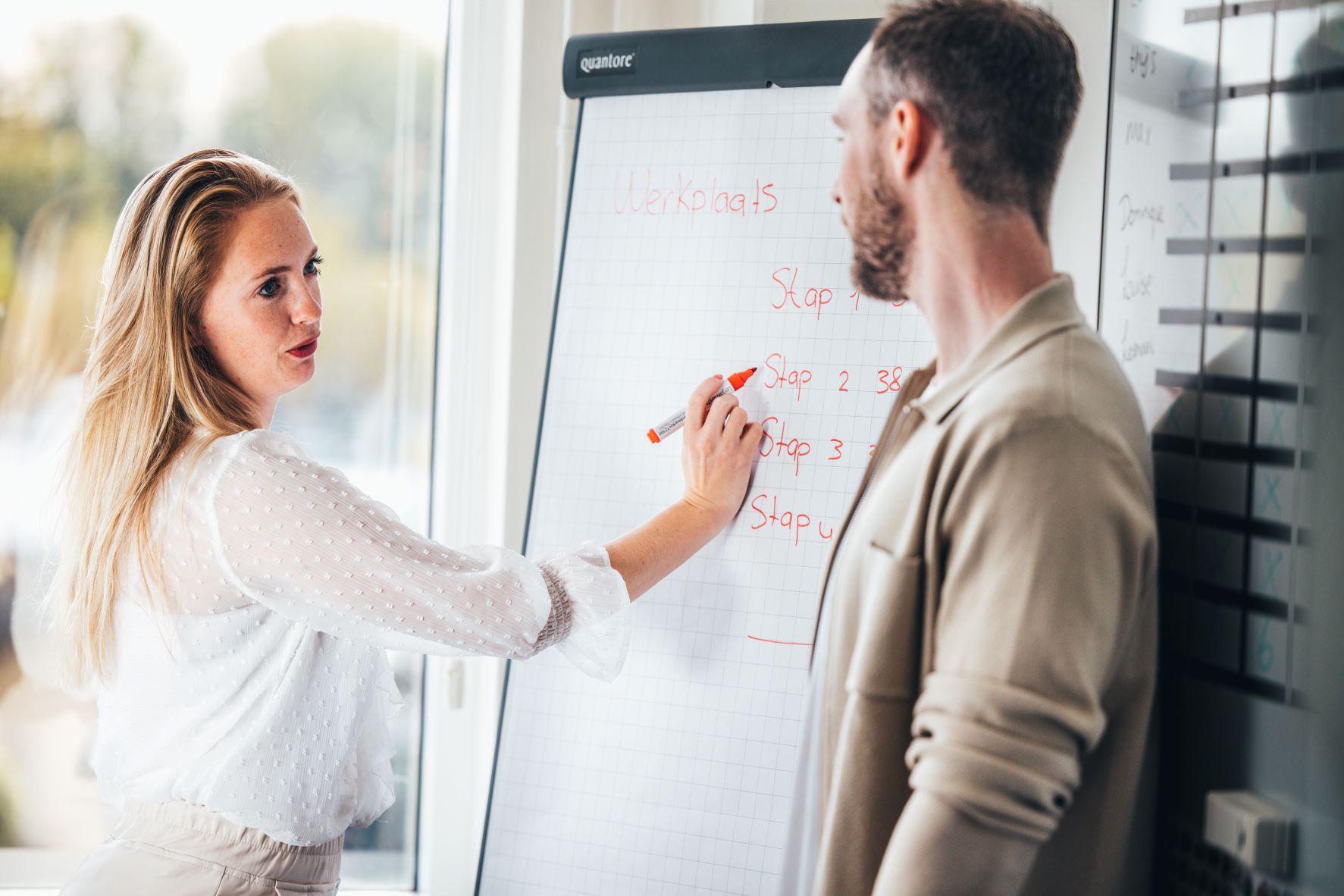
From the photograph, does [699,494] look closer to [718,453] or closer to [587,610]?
[718,453]

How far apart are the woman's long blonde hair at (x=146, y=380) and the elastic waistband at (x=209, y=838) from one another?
0.18 meters

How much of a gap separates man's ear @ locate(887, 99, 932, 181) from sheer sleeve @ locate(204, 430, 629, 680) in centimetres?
60

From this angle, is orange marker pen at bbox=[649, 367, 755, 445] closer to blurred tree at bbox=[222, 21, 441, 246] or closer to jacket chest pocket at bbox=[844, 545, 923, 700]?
jacket chest pocket at bbox=[844, 545, 923, 700]

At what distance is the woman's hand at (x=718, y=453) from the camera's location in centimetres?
124

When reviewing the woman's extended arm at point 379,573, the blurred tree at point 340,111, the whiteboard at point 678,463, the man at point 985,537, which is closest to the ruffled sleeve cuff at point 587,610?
the woman's extended arm at point 379,573

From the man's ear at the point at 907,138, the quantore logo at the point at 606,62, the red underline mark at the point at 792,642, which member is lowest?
the red underline mark at the point at 792,642

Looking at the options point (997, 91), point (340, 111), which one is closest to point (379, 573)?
point (997, 91)

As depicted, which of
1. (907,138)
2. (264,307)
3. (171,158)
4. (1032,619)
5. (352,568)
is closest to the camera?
(1032,619)

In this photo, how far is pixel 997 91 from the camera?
2.64ft

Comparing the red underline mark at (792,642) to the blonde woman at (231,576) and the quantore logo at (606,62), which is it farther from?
the quantore logo at (606,62)

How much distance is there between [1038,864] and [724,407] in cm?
66

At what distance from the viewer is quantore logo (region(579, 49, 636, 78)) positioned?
4.50 ft

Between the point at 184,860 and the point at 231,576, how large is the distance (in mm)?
346

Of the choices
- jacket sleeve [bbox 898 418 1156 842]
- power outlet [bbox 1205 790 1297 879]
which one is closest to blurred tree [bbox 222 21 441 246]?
jacket sleeve [bbox 898 418 1156 842]
